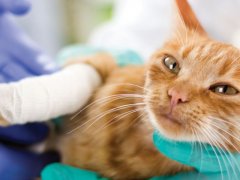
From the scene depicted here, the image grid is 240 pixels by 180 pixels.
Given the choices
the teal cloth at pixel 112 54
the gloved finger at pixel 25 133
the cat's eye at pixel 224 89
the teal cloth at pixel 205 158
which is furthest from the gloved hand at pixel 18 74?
the cat's eye at pixel 224 89

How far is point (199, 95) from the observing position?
78 centimetres

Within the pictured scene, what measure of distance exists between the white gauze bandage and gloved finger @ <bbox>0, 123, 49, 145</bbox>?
0.10 m

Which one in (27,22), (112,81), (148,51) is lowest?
(112,81)

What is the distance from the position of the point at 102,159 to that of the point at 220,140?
1.07 ft

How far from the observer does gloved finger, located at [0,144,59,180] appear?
3.09 feet

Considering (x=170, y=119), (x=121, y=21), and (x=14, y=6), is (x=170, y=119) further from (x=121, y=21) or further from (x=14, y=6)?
(x=121, y=21)

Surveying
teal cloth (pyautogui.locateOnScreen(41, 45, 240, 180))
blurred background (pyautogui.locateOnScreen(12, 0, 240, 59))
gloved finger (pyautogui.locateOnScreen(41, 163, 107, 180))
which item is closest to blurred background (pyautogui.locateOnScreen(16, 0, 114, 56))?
blurred background (pyautogui.locateOnScreen(12, 0, 240, 59))

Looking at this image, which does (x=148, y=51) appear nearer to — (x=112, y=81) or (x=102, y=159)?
(x=112, y=81)

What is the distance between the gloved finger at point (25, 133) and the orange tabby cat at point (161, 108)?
0.26 ft

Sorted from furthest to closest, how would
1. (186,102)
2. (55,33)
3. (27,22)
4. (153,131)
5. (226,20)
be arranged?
(55,33) → (27,22) → (226,20) → (153,131) → (186,102)

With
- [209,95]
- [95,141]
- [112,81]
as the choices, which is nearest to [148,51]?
[112,81]

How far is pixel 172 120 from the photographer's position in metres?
0.79

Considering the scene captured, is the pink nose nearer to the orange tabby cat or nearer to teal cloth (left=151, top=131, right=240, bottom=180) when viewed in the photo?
the orange tabby cat

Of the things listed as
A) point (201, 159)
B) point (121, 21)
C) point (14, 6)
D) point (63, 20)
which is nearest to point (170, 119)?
point (201, 159)
